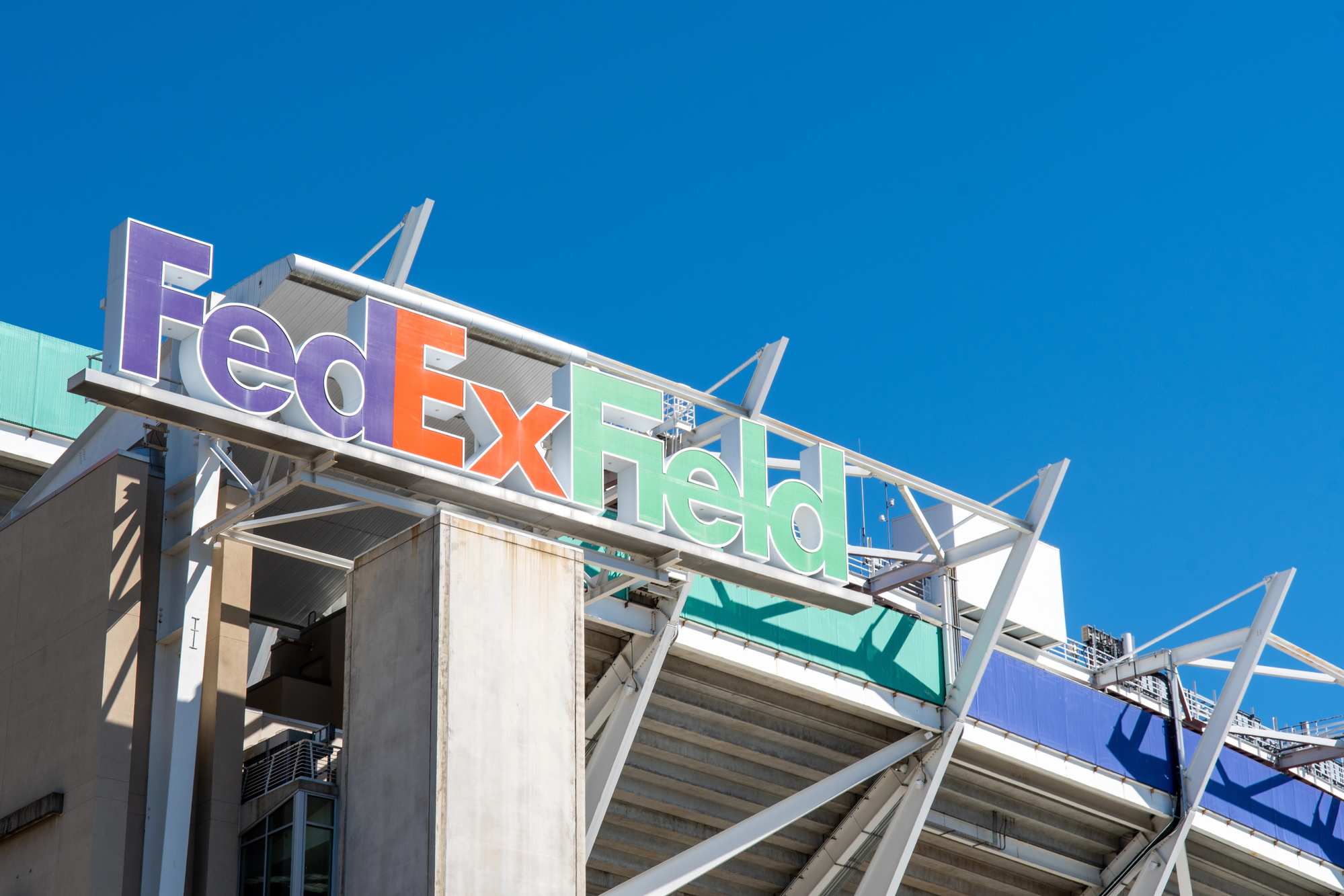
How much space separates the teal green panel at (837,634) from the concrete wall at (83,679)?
10980 millimetres

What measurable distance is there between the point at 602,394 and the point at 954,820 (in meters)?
16.4

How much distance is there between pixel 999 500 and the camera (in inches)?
1700

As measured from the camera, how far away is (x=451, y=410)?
30.7 metres

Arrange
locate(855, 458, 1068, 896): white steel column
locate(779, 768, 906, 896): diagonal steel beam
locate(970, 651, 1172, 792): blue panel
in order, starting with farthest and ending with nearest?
locate(970, 651, 1172, 792): blue panel → locate(779, 768, 906, 896): diagonal steel beam → locate(855, 458, 1068, 896): white steel column

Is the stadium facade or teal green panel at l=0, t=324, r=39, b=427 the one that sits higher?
teal green panel at l=0, t=324, r=39, b=427

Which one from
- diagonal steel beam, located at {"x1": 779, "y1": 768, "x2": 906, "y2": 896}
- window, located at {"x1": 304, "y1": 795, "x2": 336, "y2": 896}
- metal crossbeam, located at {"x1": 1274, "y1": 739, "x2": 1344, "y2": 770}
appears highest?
metal crossbeam, located at {"x1": 1274, "y1": 739, "x2": 1344, "y2": 770}

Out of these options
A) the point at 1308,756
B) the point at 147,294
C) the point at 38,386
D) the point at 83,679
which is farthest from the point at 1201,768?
the point at 38,386

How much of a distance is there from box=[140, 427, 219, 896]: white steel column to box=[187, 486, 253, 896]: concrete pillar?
36 cm

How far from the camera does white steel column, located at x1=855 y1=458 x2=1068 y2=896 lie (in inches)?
1570

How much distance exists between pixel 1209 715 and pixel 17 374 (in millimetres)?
34340

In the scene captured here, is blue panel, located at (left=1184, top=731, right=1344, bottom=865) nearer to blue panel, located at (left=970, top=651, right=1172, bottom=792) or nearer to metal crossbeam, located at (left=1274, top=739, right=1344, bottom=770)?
metal crossbeam, located at (left=1274, top=739, right=1344, bottom=770)

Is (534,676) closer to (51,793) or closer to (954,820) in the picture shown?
(51,793)

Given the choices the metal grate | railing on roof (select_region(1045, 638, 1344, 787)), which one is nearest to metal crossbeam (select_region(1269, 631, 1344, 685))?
railing on roof (select_region(1045, 638, 1344, 787))

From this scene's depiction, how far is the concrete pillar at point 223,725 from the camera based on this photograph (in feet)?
99.1
